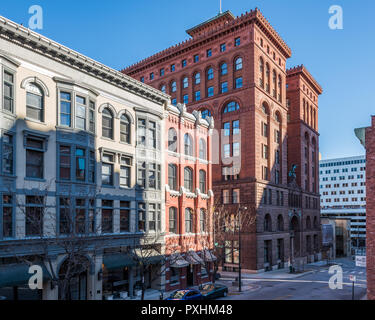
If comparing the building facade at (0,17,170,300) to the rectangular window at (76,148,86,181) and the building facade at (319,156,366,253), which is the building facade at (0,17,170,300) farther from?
the building facade at (319,156,366,253)

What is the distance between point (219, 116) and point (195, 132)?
1844cm

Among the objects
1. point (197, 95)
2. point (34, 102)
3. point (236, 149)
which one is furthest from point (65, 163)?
point (197, 95)

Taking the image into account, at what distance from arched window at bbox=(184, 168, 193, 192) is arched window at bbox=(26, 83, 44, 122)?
663 inches

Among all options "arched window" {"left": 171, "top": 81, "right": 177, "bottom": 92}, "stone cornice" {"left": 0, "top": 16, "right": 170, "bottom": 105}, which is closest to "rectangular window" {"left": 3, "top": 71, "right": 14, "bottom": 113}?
"stone cornice" {"left": 0, "top": 16, "right": 170, "bottom": 105}

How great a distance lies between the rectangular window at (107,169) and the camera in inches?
1071

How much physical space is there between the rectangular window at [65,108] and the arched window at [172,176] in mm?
12168

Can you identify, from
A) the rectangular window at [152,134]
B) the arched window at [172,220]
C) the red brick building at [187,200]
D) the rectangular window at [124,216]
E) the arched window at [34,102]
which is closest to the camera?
the arched window at [34,102]

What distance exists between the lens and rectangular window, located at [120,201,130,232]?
28.3 metres

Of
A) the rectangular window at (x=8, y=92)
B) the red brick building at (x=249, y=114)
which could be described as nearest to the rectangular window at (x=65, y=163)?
the rectangular window at (x=8, y=92)

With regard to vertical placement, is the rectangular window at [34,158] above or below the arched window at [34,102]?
below

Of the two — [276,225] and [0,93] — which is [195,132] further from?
[276,225]

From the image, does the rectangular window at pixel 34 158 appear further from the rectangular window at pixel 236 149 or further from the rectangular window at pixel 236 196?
the rectangular window at pixel 236 149

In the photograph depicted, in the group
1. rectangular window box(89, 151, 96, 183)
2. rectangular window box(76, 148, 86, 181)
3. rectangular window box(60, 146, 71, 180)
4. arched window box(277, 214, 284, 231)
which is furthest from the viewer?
arched window box(277, 214, 284, 231)
